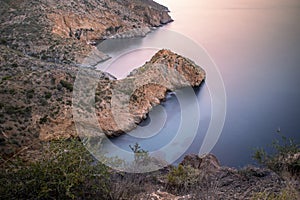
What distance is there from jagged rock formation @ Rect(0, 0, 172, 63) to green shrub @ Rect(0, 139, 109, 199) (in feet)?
124

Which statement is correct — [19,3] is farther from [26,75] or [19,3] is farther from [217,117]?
[217,117]

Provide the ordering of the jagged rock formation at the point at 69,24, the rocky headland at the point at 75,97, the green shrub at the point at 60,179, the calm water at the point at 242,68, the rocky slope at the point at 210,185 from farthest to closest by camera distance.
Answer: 1. the jagged rock formation at the point at 69,24
2. the calm water at the point at 242,68
3. the rocky headland at the point at 75,97
4. the rocky slope at the point at 210,185
5. the green shrub at the point at 60,179

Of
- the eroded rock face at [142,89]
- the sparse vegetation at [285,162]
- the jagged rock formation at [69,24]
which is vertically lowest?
the jagged rock formation at [69,24]

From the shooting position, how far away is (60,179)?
776cm

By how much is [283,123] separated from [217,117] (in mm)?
5989

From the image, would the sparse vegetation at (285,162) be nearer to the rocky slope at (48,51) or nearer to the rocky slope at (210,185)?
the rocky slope at (210,185)

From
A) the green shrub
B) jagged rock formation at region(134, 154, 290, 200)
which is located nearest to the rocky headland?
jagged rock formation at region(134, 154, 290, 200)

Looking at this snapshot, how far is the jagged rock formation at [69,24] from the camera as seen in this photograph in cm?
4753

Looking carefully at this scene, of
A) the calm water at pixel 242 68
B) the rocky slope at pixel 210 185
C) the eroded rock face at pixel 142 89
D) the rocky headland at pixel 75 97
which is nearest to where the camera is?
the rocky slope at pixel 210 185

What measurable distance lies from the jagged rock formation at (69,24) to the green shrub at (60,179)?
37.8 meters

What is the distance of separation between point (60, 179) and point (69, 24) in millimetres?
58099

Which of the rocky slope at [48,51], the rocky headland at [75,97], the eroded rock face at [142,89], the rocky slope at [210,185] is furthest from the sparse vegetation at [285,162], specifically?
the eroded rock face at [142,89]

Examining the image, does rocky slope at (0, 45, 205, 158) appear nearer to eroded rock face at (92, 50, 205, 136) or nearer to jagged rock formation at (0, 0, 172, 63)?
eroded rock face at (92, 50, 205, 136)

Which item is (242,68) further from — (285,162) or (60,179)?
(60,179)
